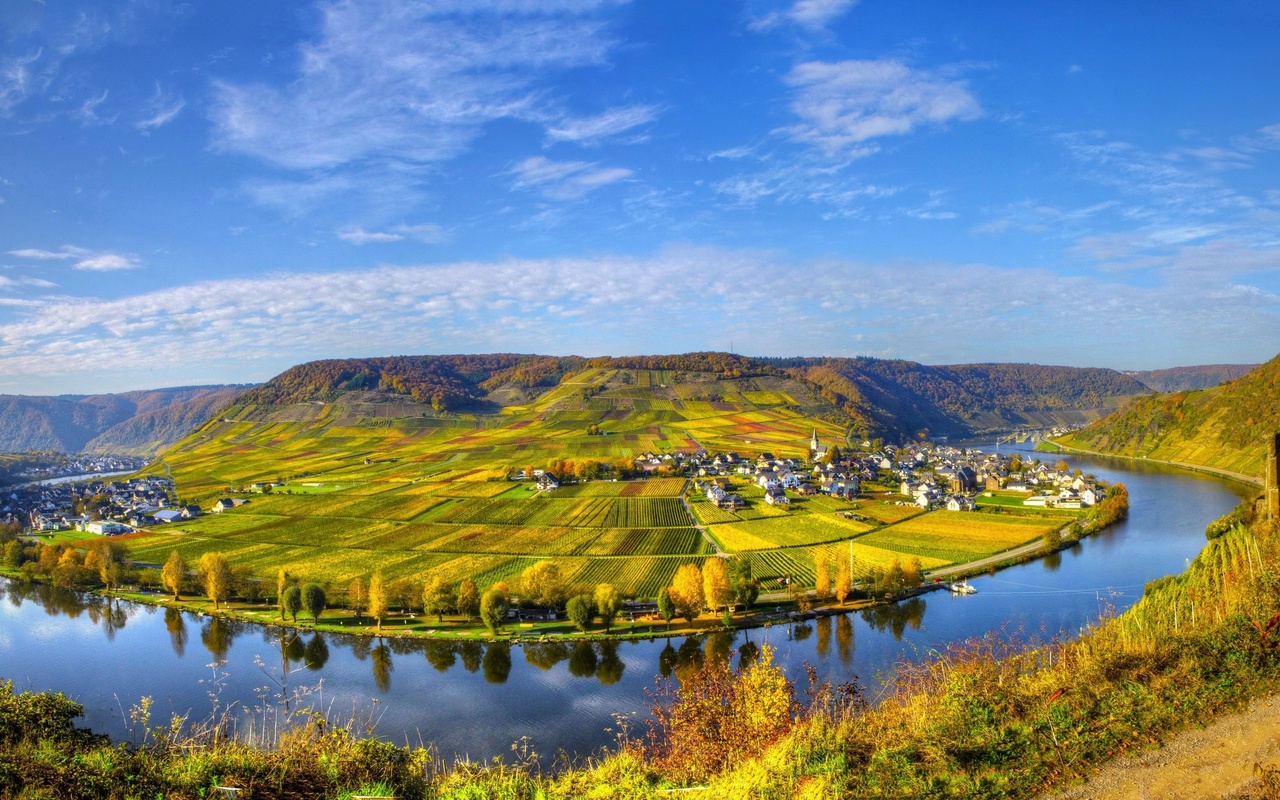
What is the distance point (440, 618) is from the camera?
30750 mm

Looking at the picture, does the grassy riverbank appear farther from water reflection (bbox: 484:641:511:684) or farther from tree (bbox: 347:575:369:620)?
tree (bbox: 347:575:369:620)

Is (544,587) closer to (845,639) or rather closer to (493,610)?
(493,610)

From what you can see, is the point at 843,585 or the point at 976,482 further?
the point at 976,482

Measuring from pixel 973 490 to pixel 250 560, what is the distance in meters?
65.1

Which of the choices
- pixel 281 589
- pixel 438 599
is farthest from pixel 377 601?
pixel 281 589

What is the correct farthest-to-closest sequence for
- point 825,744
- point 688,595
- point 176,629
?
1. point 176,629
2. point 688,595
3. point 825,744

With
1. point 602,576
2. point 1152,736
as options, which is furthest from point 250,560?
point 1152,736

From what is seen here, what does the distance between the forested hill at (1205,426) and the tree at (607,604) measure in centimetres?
7170

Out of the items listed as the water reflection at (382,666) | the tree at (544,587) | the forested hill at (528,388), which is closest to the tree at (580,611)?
the tree at (544,587)

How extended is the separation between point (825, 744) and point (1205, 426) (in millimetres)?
103340

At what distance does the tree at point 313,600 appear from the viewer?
30.8m

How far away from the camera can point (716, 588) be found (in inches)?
1141

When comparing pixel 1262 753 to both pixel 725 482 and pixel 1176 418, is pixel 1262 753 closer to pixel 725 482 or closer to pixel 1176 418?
pixel 725 482

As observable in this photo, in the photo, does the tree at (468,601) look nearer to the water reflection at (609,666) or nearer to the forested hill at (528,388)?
the water reflection at (609,666)
